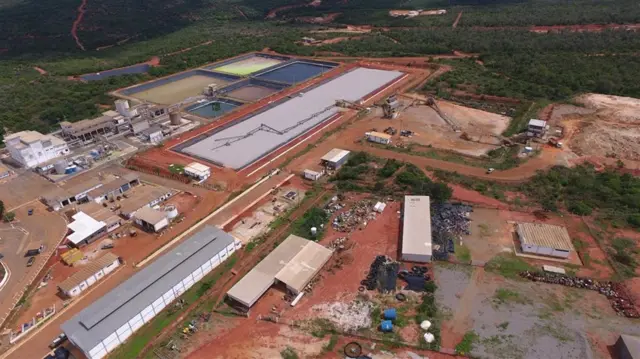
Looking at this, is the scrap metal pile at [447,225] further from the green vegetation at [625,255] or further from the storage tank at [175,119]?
the storage tank at [175,119]

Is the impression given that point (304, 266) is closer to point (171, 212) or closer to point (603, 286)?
point (171, 212)

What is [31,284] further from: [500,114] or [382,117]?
[500,114]

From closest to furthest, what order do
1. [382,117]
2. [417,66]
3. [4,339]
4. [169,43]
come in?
1. [4,339]
2. [382,117]
3. [417,66]
4. [169,43]

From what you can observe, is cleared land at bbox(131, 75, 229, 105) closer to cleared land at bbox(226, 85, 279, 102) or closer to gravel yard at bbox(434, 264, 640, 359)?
cleared land at bbox(226, 85, 279, 102)

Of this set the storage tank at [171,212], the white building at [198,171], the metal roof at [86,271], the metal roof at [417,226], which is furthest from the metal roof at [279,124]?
the metal roof at [417,226]

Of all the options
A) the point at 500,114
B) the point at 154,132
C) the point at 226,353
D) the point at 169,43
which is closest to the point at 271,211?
the point at 226,353

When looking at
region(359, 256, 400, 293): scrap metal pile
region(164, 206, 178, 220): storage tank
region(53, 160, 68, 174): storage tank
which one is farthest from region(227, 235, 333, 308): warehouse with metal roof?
region(53, 160, 68, 174): storage tank
